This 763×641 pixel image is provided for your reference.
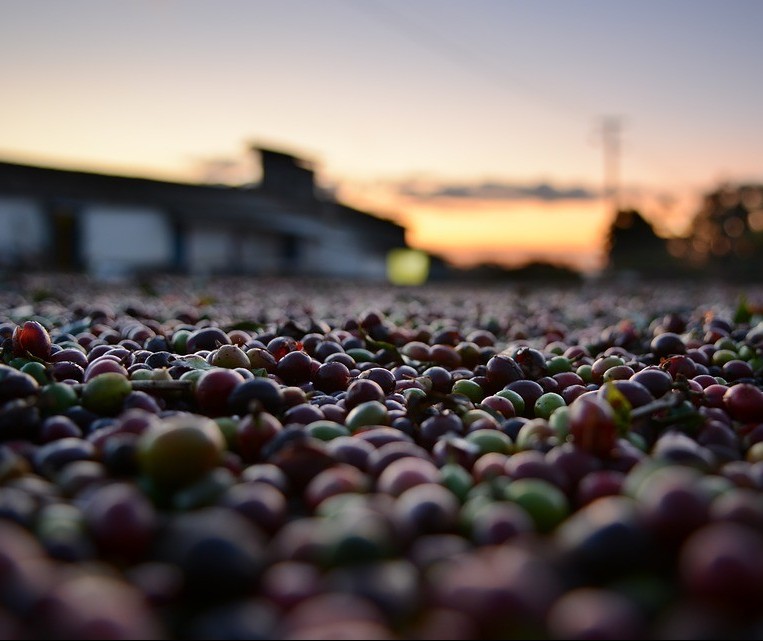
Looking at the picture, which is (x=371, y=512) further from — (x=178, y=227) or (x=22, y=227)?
(x=178, y=227)

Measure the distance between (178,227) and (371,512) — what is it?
31539 mm

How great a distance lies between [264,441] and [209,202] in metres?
33.4

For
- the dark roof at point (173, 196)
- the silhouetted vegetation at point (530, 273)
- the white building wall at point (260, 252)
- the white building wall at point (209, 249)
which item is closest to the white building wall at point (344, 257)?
the dark roof at point (173, 196)

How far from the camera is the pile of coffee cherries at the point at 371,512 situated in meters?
1.35

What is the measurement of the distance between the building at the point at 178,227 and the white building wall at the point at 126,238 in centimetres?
4

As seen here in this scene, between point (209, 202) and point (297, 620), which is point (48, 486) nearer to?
point (297, 620)

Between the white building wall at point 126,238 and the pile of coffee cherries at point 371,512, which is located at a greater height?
the white building wall at point 126,238

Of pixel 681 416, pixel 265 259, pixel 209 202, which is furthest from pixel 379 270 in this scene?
pixel 681 416

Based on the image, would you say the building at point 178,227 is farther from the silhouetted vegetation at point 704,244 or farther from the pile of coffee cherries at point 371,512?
the pile of coffee cherries at point 371,512

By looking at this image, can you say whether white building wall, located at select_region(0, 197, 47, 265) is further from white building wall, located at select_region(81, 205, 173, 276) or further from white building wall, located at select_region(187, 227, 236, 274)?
white building wall, located at select_region(187, 227, 236, 274)

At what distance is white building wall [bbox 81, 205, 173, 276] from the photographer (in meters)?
28.3

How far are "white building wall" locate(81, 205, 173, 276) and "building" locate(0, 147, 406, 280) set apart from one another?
41 millimetres

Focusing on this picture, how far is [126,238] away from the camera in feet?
97.1

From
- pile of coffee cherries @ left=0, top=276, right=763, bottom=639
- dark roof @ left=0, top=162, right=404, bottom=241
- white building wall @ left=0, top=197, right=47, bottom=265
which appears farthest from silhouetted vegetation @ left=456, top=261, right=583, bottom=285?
pile of coffee cherries @ left=0, top=276, right=763, bottom=639
